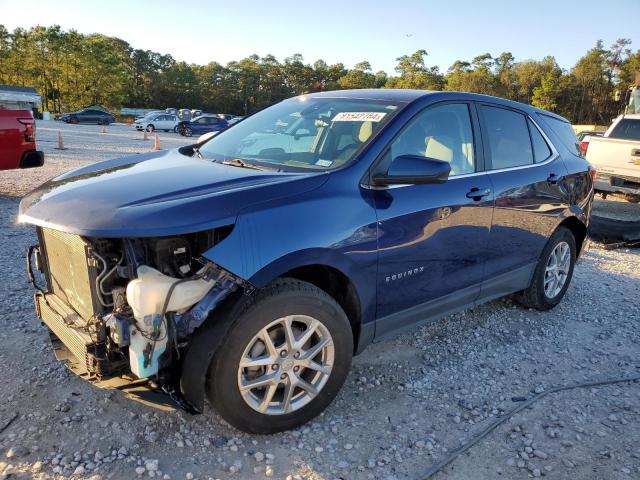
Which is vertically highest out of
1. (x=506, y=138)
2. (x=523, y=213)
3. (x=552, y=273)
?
(x=506, y=138)

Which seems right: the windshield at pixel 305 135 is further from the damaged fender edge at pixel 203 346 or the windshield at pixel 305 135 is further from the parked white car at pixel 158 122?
the parked white car at pixel 158 122

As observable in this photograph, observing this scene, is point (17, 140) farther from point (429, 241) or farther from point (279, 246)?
point (429, 241)

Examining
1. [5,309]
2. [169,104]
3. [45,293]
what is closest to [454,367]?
[45,293]

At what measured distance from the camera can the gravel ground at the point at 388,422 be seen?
2469 mm

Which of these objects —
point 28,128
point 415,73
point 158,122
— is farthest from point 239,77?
point 28,128

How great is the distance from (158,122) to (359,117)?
112 ft

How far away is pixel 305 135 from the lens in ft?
11.0

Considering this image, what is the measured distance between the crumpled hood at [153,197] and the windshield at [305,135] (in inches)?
11.0

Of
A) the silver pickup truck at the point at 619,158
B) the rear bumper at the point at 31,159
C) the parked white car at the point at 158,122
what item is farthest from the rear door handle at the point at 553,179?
the parked white car at the point at 158,122

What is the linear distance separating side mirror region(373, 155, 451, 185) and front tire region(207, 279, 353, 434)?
0.75 meters

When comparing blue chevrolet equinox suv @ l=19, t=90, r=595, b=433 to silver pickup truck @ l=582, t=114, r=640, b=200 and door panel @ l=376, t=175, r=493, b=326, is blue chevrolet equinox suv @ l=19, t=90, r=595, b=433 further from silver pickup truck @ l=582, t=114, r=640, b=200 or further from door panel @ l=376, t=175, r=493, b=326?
silver pickup truck @ l=582, t=114, r=640, b=200

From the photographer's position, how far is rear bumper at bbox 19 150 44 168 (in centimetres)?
755

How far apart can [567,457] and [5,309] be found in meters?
4.14

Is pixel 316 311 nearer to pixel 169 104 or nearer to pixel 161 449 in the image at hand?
pixel 161 449
